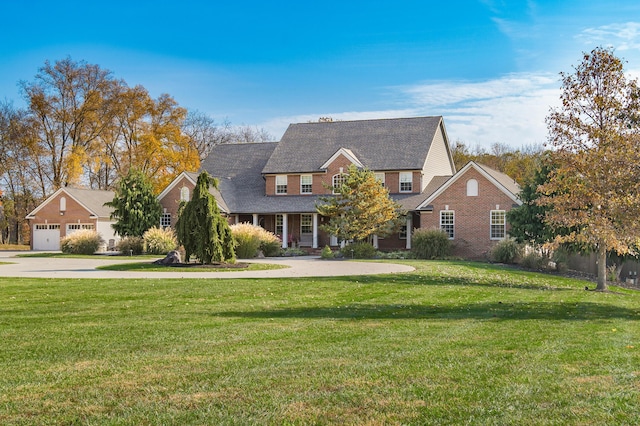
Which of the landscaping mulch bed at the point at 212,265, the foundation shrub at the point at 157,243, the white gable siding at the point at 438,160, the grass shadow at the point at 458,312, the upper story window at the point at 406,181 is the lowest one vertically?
the grass shadow at the point at 458,312

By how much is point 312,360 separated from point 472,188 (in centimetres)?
3163

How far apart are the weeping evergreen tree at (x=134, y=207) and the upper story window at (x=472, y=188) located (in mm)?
20471

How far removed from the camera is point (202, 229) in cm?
2522

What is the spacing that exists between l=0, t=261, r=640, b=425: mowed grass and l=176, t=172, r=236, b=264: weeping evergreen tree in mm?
10361

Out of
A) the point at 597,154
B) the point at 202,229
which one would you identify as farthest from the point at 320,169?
the point at 597,154

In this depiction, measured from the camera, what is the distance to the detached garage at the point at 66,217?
49.6 m

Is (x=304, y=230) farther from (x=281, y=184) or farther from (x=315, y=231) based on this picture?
(x=281, y=184)

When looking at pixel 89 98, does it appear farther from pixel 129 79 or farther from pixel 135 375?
pixel 135 375

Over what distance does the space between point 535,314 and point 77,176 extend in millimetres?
50861

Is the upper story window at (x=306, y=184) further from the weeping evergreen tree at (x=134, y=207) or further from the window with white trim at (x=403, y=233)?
the weeping evergreen tree at (x=134, y=207)

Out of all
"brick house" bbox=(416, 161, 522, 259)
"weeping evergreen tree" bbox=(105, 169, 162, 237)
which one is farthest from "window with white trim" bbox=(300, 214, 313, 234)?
"weeping evergreen tree" bbox=(105, 169, 162, 237)

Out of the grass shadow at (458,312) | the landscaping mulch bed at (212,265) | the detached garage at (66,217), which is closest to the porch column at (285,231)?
the detached garage at (66,217)

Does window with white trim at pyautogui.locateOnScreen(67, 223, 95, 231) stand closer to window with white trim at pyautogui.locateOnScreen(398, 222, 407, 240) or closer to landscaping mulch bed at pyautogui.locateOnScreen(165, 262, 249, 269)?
window with white trim at pyautogui.locateOnScreen(398, 222, 407, 240)

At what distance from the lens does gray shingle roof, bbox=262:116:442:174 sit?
44.1 m
